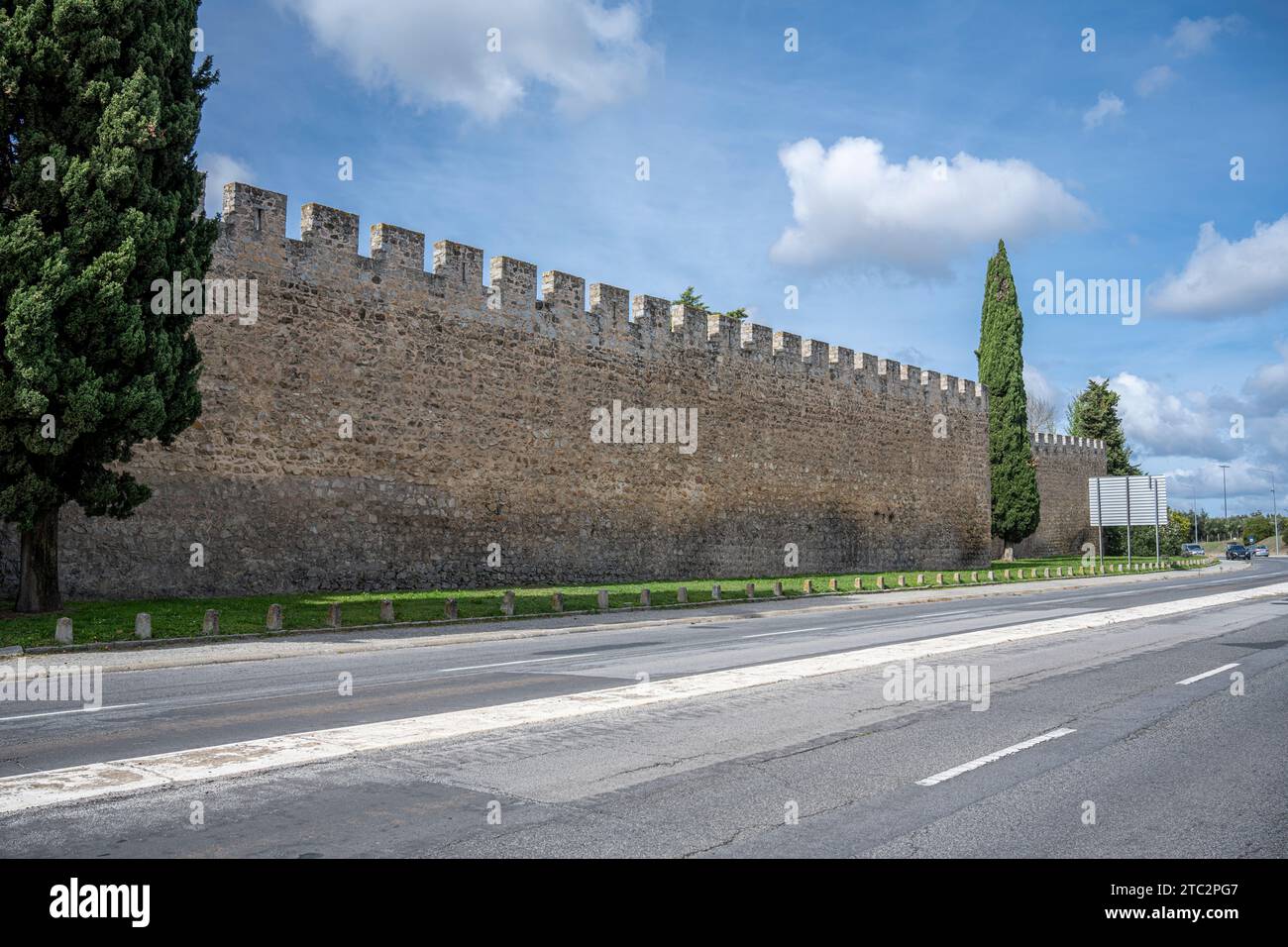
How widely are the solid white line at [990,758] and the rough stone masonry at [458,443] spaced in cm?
1687

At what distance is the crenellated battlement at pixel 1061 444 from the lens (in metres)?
58.2

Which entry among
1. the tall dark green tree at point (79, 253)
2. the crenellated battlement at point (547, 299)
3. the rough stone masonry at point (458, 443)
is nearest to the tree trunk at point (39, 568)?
the tall dark green tree at point (79, 253)

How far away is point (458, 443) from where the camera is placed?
2447 cm

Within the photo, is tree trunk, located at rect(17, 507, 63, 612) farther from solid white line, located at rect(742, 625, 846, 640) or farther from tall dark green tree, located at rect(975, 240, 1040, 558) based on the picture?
tall dark green tree, located at rect(975, 240, 1040, 558)

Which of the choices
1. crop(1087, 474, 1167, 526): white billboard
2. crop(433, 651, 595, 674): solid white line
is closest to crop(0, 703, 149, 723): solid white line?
crop(433, 651, 595, 674): solid white line

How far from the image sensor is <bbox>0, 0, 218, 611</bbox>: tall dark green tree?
47.1ft

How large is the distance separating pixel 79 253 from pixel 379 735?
11.4m

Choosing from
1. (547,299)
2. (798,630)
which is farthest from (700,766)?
(547,299)

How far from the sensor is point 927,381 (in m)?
42.9

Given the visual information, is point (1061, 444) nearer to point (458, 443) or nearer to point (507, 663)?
point (458, 443)

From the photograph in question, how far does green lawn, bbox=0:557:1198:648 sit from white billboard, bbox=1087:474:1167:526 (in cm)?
2959
